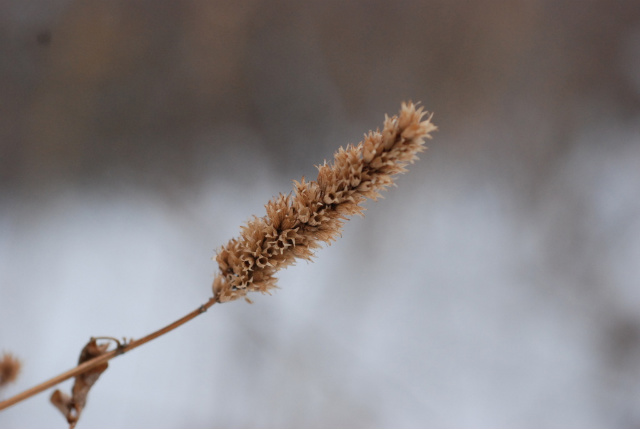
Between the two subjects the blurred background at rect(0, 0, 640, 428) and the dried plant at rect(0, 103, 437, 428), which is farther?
the blurred background at rect(0, 0, 640, 428)

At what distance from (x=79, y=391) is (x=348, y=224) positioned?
0.66 meters

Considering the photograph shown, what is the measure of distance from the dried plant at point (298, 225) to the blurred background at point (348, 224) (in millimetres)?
559

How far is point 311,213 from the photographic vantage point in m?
0.24

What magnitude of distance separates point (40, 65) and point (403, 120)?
72cm

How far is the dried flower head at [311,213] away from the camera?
0.23 m

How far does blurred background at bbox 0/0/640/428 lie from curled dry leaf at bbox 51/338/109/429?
1.80ft

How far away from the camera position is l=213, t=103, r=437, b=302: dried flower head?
23 cm

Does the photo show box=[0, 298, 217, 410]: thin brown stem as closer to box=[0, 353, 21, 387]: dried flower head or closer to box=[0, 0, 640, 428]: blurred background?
box=[0, 353, 21, 387]: dried flower head

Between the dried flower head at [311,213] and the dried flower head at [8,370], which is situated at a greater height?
the dried flower head at [311,213]

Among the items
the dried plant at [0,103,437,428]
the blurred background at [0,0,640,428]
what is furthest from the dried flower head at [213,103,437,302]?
the blurred background at [0,0,640,428]

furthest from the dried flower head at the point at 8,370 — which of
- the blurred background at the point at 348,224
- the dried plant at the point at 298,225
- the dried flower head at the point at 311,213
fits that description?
the blurred background at the point at 348,224

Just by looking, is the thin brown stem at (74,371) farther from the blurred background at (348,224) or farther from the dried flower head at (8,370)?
the blurred background at (348,224)

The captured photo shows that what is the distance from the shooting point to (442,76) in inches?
34.1

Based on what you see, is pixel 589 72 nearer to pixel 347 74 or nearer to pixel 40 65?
pixel 347 74
